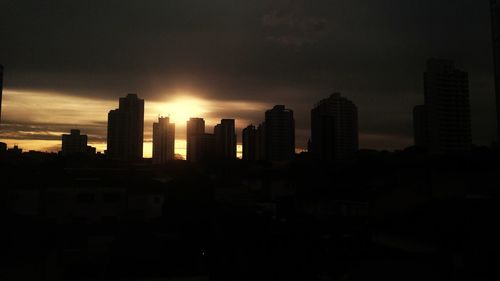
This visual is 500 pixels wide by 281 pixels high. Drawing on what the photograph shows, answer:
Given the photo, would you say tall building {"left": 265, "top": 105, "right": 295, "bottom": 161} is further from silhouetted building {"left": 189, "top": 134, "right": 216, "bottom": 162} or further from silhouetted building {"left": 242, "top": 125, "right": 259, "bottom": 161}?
silhouetted building {"left": 189, "top": 134, "right": 216, "bottom": 162}

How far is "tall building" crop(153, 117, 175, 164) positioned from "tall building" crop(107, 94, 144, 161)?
44.8 ft

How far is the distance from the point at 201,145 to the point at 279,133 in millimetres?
15637

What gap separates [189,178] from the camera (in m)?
31.3

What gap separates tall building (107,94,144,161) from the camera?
74188mm

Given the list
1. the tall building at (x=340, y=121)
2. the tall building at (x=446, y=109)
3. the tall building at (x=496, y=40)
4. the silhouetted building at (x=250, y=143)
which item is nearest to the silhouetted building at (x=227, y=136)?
the silhouetted building at (x=250, y=143)

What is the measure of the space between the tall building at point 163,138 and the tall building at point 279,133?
77.7 ft

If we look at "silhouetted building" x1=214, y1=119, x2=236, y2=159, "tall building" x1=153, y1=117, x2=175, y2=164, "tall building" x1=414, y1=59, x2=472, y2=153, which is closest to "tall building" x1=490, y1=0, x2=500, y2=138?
"tall building" x1=414, y1=59, x2=472, y2=153

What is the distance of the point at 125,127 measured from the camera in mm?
74938

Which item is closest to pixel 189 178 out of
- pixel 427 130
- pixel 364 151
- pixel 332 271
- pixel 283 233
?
pixel 283 233

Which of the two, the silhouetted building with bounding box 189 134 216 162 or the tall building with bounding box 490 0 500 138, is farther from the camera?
the silhouetted building with bounding box 189 134 216 162

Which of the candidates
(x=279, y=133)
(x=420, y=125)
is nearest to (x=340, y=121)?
(x=279, y=133)

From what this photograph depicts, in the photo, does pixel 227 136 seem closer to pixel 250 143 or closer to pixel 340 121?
pixel 250 143

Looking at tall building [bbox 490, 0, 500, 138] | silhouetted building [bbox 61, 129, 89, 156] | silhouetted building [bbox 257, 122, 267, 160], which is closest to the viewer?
tall building [bbox 490, 0, 500, 138]

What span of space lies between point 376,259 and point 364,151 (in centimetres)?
3375
